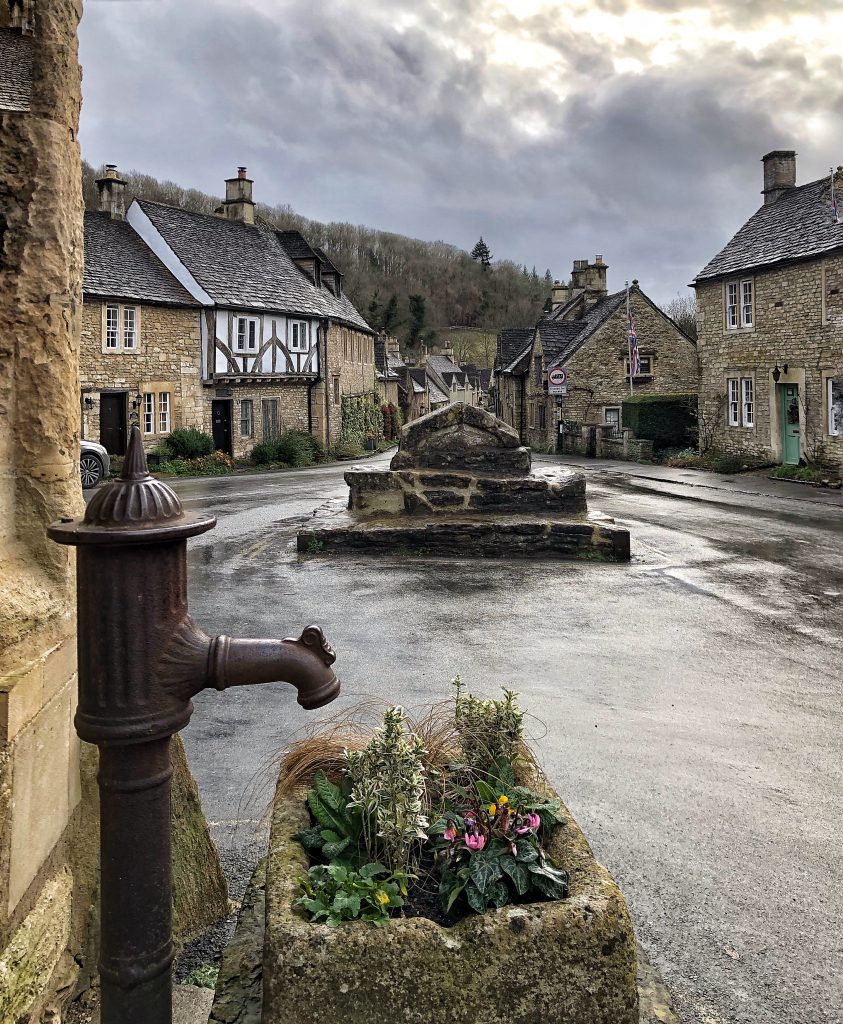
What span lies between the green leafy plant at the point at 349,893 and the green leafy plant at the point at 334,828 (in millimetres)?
62

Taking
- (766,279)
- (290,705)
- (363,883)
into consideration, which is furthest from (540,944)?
(766,279)

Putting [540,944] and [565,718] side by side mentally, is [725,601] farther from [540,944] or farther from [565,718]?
[540,944]

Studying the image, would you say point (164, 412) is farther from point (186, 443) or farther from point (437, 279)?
point (437, 279)

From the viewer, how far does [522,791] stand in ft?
8.64

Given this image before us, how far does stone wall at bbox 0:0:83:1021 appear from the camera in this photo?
2172 mm

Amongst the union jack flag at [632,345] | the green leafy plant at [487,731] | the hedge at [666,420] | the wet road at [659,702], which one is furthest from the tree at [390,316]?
the green leafy plant at [487,731]

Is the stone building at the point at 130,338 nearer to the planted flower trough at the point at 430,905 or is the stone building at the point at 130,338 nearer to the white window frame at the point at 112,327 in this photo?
Result: the white window frame at the point at 112,327

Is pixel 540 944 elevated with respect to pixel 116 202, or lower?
lower

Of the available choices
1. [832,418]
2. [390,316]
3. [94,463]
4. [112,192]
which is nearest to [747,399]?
[832,418]

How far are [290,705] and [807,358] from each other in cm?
2180

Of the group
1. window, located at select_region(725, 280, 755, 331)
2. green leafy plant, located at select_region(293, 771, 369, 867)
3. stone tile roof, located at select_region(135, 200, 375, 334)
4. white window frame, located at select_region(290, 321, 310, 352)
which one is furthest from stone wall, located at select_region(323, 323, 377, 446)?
green leafy plant, located at select_region(293, 771, 369, 867)

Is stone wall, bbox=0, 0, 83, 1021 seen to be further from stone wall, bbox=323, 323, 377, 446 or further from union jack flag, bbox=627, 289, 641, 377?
union jack flag, bbox=627, 289, 641, 377

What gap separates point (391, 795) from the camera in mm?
2398

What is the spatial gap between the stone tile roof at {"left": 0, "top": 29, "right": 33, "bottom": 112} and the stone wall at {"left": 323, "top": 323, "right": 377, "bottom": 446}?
116 feet
